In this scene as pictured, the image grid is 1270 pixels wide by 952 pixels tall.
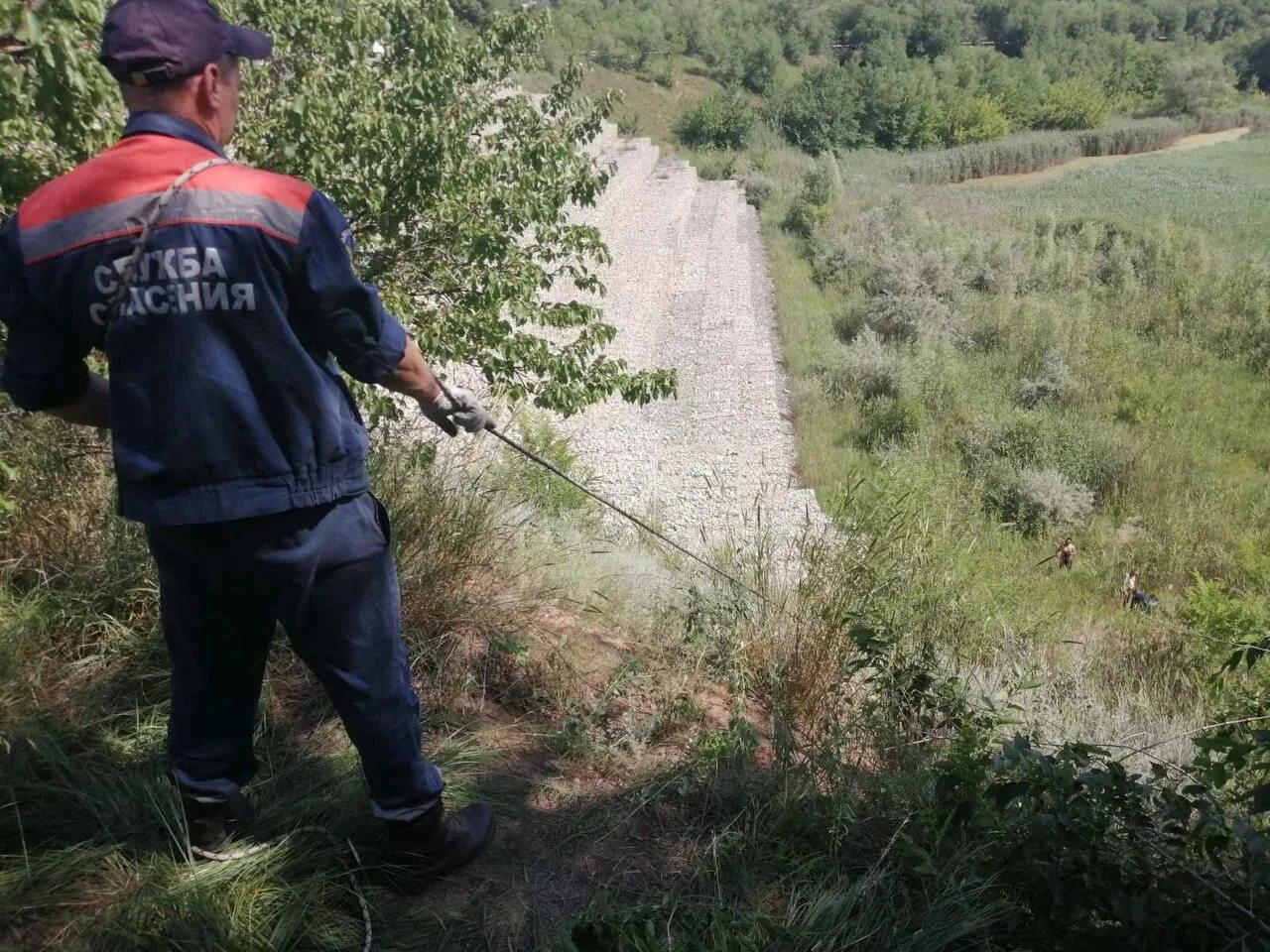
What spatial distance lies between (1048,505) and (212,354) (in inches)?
451

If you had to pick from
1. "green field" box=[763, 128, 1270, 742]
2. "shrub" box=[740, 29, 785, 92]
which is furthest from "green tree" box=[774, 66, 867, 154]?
"green field" box=[763, 128, 1270, 742]

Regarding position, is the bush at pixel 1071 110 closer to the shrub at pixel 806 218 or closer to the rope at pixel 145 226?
the shrub at pixel 806 218

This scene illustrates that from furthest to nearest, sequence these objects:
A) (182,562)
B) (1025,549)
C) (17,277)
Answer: (1025,549), (182,562), (17,277)

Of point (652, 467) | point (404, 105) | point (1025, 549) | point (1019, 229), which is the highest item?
point (404, 105)

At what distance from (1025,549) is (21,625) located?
10413 millimetres

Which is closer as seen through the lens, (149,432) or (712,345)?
(149,432)

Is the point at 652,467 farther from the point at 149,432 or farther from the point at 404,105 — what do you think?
the point at 149,432

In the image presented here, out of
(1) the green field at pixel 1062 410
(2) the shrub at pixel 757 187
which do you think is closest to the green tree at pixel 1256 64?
(1) the green field at pixel 1062 410

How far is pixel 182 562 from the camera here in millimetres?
1818

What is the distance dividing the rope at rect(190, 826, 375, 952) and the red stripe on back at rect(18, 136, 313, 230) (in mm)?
1404

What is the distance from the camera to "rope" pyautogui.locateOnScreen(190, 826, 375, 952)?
6.68 feet

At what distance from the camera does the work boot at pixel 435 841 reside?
2.12 meters

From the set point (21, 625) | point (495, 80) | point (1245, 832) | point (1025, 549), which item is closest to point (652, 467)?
point (1025, 549)

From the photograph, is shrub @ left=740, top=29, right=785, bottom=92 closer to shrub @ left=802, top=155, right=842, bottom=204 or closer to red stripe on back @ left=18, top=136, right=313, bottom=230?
shrub @ left=802, top=155, right=842, bottom=204
